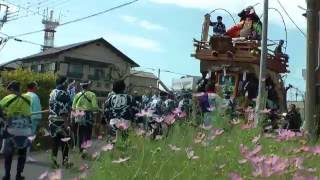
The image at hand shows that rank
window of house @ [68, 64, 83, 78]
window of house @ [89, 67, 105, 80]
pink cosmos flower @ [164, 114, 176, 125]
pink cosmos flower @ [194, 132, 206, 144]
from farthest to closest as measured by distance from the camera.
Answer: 1. window of house @ [89, 67, 105, 80]
2. window of house @ [68, 64, 83, 78]
3. pink cosmos flower @ [164, 114, 176, 125]
4. pink cosmos flower @ [194, 132, 206, 144]

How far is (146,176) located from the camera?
12.8 feet

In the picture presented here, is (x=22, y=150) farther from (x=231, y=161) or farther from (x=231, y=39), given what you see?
(x=231, y=39)

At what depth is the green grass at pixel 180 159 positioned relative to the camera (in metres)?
4.00

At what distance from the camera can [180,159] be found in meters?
4.30

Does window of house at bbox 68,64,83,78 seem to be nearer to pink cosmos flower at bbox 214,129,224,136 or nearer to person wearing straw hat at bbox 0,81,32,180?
person wearing straw hat at bbox 0,81,32,180

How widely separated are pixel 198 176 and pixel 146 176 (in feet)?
1.14

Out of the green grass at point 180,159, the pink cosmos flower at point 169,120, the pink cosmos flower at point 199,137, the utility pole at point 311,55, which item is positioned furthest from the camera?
the utility pole at point 311,55

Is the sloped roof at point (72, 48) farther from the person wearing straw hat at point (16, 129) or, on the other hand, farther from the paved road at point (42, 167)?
the person wearing straw hat at point (16, 129)

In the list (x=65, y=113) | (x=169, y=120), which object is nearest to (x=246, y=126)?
(x=169, y=120)

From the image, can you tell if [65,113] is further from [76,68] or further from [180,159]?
[76,68]

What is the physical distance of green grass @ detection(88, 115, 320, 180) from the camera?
4.00 meters

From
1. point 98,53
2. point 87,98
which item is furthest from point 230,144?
point 98,53

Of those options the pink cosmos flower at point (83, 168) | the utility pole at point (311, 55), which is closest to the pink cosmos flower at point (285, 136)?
the pink cosmos flower at point (83, 168)

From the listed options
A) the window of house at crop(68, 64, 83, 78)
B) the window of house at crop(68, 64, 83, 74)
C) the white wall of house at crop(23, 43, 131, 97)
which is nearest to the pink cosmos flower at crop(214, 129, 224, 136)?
the white wall of house at crop(23, 43, 131, 97)
